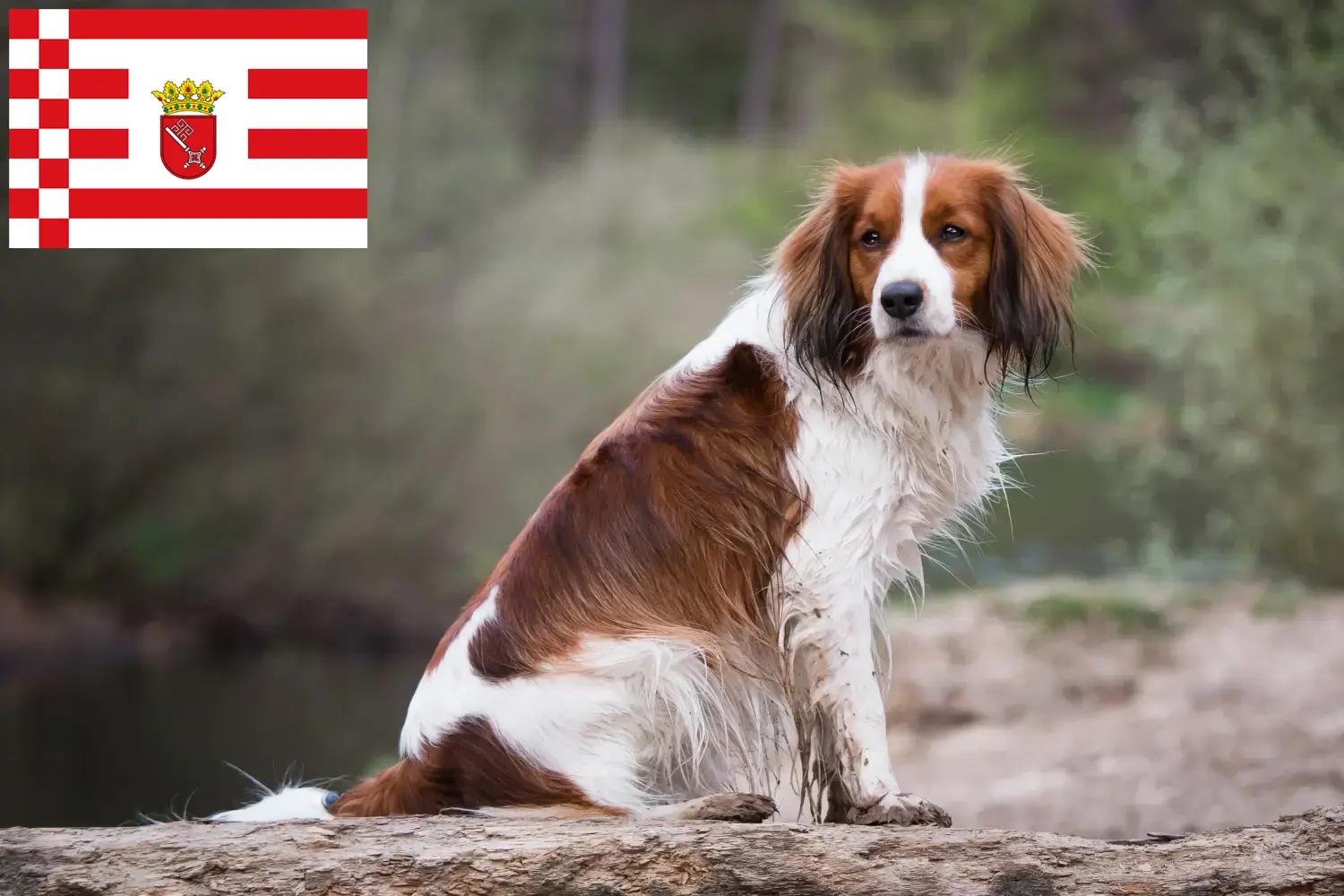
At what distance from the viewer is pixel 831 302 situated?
3.67m

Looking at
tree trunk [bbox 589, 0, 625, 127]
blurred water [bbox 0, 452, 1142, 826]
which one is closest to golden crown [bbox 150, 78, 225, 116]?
blurred water [bbox 0, 452, 1142, 826]

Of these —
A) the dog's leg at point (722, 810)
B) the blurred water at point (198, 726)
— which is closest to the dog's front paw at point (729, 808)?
the dog's leg at point (722, 810)

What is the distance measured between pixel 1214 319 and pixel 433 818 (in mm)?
7792

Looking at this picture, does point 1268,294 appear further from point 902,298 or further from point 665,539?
point 665,539

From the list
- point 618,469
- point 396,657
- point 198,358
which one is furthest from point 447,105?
point 618,469

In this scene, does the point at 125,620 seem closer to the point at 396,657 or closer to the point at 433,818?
the point at 396,657

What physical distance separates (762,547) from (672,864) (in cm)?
79

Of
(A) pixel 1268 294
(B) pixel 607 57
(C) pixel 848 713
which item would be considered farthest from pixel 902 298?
(B) pixel 607 57

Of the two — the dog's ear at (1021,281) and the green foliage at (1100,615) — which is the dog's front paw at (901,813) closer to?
the dog's ear at (1021,281)

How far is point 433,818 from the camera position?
11.2 feet

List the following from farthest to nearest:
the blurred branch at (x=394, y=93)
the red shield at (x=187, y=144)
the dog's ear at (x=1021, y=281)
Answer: the blurred branch at (x=394, y=93) → the red shield at (x=187, y=144) → the dog's ear at (x=1021, y=281)

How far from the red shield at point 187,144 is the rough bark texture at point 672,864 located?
4505 mm

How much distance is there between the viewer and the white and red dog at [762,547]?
3463 mm

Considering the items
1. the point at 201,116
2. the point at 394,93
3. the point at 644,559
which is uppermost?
the point at 394,93
